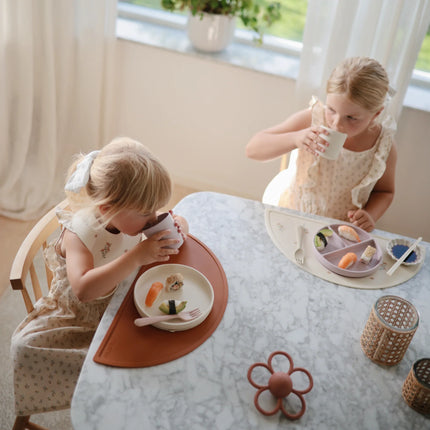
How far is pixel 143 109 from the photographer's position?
2.82 metres

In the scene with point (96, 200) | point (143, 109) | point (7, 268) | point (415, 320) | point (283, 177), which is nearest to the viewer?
point (415, 320)

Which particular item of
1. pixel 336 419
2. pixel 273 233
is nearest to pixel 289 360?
pixel 336 419

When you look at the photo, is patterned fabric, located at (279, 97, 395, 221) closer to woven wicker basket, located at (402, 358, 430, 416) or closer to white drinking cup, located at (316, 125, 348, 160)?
white drinking cup, located at (316, 125, 348, 160)

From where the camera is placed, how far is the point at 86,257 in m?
1.31

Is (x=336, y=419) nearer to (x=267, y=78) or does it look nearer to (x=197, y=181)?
(x=267, y=78)

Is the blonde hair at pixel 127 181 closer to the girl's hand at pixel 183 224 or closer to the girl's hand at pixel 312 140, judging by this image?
the girl's hand at pixel 183 224

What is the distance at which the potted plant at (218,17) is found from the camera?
2.53 m

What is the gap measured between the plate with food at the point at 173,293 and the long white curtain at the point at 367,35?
1.37 metres

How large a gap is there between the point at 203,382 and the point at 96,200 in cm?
49

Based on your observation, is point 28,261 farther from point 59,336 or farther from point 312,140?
point 312,140

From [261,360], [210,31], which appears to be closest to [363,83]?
[261,360]

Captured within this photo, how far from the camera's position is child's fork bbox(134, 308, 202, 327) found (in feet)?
3.83

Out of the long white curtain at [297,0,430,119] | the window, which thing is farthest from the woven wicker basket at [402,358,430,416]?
the window

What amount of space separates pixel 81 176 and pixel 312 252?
0.66 m
